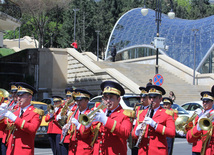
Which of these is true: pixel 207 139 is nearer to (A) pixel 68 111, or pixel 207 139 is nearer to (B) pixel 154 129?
(B) pixel 154 129

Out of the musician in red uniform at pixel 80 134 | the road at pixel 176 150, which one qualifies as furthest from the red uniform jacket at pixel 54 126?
the road at pixel 176 150

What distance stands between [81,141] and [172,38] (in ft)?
148

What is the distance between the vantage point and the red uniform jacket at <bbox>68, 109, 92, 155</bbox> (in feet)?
20.8

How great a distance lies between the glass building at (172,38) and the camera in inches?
1770

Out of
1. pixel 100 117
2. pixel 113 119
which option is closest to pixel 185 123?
pixel 113 119

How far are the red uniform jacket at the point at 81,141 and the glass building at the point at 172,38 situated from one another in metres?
36.8

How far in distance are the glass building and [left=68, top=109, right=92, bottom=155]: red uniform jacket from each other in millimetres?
36836

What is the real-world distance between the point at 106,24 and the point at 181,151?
195 ft

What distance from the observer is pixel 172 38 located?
50406 mm

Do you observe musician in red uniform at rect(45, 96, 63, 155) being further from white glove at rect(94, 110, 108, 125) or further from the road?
white glove at rect(94, 110, 108, 125)

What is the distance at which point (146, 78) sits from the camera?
34.2 metres

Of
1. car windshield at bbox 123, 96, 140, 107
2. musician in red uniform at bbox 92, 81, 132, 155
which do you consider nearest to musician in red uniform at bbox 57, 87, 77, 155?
musician in red uniform at bbox 92, 81, 132, 155

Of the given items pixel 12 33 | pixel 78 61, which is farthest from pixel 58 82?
pixel 12 33

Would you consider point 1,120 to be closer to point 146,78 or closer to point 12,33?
point 146,78
